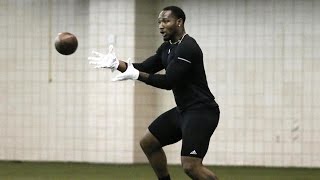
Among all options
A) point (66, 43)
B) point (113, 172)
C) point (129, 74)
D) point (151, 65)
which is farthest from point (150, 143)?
point (113, 172)

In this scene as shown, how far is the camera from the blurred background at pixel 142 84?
542 inches

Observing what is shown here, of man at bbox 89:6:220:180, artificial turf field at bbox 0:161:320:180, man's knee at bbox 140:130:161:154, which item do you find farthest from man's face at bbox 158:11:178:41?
artificial turf field at bbox 0:161:320:180

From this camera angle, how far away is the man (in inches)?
301

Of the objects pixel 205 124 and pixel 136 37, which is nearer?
pixel 205 124

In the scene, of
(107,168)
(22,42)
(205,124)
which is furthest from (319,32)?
(205,124)

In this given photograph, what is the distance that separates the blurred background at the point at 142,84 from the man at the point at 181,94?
5.81 m

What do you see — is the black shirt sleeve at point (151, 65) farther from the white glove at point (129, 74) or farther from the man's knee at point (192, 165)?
the man's knee at point (192, 165)

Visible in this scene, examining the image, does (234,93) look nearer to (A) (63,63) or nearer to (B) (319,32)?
(B) (319,32)

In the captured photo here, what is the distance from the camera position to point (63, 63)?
1471cm

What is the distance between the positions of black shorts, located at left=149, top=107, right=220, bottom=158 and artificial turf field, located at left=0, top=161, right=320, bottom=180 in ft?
11.4

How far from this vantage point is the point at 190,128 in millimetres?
7746

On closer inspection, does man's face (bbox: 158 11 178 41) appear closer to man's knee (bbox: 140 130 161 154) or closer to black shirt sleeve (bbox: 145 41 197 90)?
black shirt sleeve (bbox: 145 41 197 90)

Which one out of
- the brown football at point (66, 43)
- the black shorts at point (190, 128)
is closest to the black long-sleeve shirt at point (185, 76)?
the black shorts at point (190, 128)

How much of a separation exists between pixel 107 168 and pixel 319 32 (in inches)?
167
